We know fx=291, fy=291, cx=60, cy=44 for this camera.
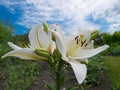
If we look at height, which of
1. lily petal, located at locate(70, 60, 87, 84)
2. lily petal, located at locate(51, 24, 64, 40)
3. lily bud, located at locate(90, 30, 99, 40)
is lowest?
lily petal, located at locate(70, 60, 87, 84)

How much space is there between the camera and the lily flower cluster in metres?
0.91

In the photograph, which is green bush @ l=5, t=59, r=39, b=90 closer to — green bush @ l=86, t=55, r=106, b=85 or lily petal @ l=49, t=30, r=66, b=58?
green bush @ l=86, t=55, r=106, b=85

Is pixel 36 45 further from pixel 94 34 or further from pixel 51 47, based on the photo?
pixel 94 34

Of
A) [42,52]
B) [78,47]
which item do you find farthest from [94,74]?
[42,52]

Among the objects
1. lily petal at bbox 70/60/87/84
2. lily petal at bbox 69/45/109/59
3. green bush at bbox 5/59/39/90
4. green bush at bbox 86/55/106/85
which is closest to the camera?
lily petal at bbox 70/60/87/84

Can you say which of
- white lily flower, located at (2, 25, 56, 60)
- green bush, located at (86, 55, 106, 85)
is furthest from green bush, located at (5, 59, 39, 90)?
white lily flower, located at (2, 25, 56, 60)

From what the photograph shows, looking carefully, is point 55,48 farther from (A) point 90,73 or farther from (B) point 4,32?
(B) point 4,32

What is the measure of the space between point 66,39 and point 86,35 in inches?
2.7

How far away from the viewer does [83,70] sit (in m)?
0.89

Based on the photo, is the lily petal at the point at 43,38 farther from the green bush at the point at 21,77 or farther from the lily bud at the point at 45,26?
the green bush at the point at 21,77

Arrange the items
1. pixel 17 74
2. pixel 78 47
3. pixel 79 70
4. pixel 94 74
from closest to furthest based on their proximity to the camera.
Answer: pixel 79 70 → pixel 78 47 → pixel 17 74 → pixel 94 74

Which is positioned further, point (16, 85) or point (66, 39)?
point (16, 85)

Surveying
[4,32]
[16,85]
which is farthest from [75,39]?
[4,32]

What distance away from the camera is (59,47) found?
2.98ft
